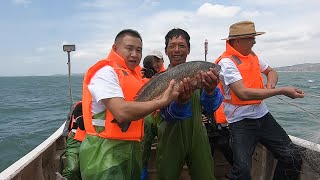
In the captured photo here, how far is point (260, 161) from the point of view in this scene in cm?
534

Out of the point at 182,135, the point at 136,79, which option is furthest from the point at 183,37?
the point at 182,135

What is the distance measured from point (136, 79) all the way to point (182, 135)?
3.22 ft

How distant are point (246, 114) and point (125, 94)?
1.84 m

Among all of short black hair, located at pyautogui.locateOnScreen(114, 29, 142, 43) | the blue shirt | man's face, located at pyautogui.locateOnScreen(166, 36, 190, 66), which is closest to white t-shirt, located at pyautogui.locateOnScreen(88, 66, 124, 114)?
short black hair, located at pyautogui.locateOnScreen(114, 29, 142, 43)

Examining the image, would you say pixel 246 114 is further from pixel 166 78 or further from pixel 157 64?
pixel 157 64

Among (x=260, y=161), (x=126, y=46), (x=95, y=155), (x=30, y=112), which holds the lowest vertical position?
(x=30, y=112)

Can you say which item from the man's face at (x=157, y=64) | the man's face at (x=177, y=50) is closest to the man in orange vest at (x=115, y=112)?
the man's face at (x=177, y=50)

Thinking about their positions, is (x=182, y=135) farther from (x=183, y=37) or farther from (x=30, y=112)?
(x=30, y=112)

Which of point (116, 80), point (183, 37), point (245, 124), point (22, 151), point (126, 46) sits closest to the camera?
point (116, 80)

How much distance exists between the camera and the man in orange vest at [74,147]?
4.35 m

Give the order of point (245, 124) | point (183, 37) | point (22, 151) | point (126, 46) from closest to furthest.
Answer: point (126, 46) → point (183, 37) → point (245, 124) → point (22, 151)

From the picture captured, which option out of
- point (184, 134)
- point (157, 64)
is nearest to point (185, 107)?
point (184, 134)

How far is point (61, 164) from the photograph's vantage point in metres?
5.72

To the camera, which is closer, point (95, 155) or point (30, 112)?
point (95, 155)
